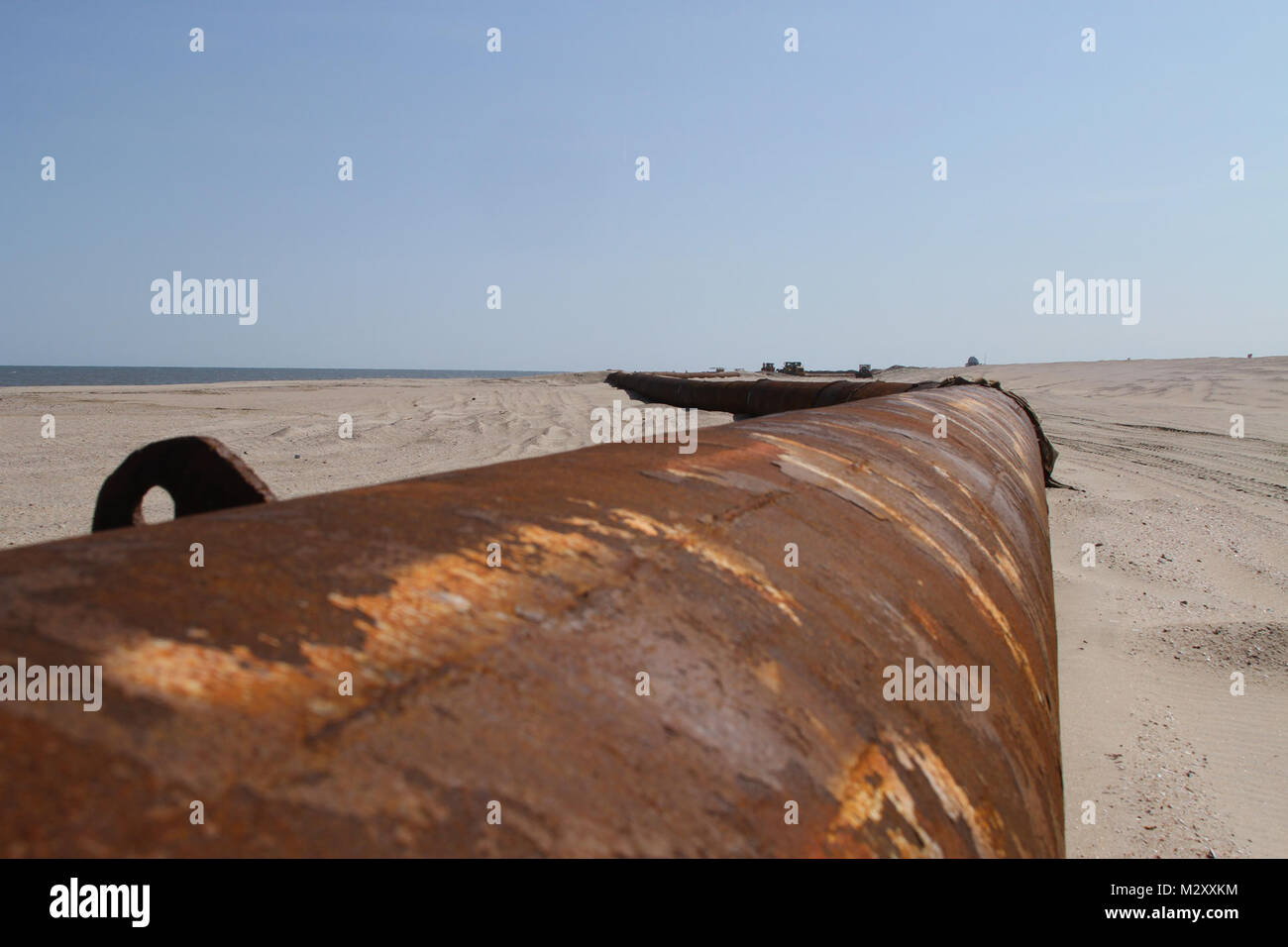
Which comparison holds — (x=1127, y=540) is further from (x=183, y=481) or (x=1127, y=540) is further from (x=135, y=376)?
(x=135, y=376)

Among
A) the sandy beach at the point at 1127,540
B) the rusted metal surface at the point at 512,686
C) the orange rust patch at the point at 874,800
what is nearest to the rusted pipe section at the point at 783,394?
the sandy beach at the point at 1127,540

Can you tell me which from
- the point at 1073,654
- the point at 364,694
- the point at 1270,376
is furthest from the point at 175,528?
the point at 1270,376

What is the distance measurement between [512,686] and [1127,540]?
5.37 m

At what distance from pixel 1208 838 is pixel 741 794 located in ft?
6.96

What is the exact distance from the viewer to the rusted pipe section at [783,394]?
6133 mm

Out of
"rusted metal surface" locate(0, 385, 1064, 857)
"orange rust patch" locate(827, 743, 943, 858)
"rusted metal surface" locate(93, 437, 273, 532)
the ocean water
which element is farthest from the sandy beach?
the ocean water

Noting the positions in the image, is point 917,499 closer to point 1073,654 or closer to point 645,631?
point 645,631

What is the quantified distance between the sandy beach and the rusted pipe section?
1.59 feet

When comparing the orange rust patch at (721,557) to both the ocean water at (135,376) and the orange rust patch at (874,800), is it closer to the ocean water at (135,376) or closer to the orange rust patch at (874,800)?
the orange rust patch at (874,800)

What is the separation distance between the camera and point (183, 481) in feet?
4.17

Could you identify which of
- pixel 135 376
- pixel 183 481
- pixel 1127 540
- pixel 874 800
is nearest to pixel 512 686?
pixel 874 800

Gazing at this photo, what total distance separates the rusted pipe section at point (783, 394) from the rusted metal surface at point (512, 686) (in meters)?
2.91

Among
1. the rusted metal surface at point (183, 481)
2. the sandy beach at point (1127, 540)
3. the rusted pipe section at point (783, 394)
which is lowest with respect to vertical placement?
the sandy beach at point (1127, 540)
